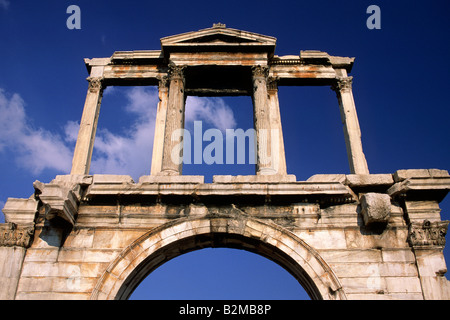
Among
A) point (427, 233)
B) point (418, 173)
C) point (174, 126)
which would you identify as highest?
point (174, 126)

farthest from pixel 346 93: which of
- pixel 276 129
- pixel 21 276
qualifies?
pixel 21 276

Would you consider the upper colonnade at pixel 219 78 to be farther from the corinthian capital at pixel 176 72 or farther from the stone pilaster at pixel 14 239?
the stone pilaster at pixel 14 239

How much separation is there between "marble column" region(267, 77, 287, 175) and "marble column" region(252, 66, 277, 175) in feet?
0.91

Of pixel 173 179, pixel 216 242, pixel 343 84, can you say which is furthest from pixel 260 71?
pixel 216 242

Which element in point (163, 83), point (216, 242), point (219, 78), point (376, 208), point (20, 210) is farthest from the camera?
point (219, 78)

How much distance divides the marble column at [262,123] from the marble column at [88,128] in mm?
4053

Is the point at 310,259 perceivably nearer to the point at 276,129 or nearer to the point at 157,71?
the point at 276,129

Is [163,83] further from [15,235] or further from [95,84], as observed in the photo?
[15,235]

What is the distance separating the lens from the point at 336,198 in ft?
27.5

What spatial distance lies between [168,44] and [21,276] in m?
6.59

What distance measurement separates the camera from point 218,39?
A: 1145 centimetres

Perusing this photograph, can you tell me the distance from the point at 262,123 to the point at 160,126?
258 cm

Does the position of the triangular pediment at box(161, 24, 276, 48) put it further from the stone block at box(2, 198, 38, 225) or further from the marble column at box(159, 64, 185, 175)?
the stone block at box(2, 198, 38, 225)
